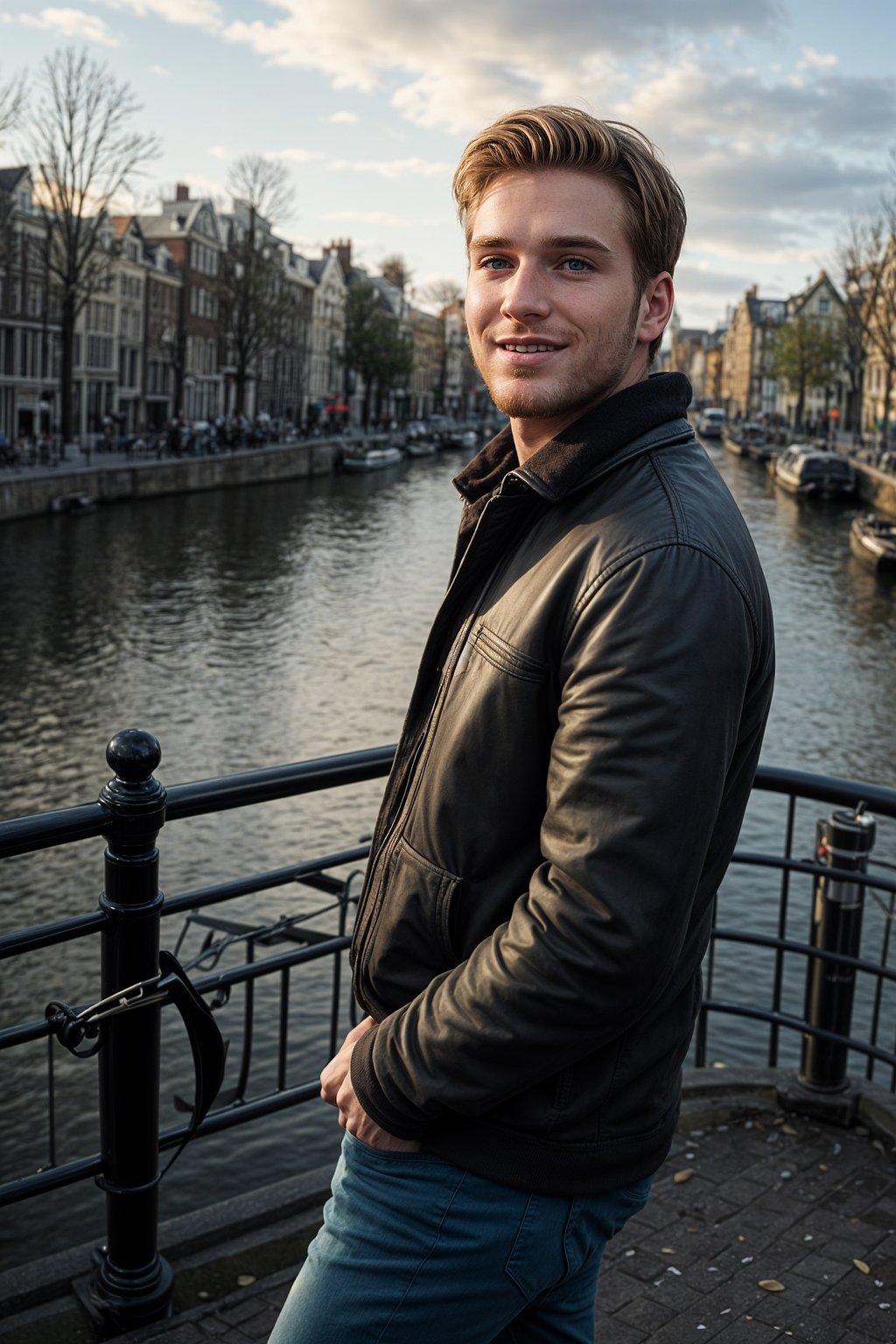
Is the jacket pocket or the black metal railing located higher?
the jacket pocket

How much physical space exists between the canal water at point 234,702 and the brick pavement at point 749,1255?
4.13 meters

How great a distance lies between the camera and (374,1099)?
5.11 ft

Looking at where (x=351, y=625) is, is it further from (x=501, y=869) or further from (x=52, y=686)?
(x=501, y=869)

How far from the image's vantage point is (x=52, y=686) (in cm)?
1781

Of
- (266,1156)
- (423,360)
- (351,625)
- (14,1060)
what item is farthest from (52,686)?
(423,360)

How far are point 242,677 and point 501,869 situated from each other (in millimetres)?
17803

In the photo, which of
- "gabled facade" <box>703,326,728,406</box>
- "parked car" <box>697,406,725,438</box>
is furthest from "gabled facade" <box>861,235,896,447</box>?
"gabled facade" <box>703,326,728,406</box>

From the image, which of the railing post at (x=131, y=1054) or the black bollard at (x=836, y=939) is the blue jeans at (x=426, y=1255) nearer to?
the railing post at (x=131, y=1054)

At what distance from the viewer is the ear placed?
1701 mm

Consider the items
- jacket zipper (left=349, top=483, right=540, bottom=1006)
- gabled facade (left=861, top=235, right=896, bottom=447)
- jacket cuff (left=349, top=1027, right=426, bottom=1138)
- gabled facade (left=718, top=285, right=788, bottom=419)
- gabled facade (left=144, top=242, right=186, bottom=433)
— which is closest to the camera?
jacket cuff (left=349, top=1027, right=426, bottom=1138)

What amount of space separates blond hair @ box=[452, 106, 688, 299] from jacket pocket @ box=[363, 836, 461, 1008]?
0.73 metres

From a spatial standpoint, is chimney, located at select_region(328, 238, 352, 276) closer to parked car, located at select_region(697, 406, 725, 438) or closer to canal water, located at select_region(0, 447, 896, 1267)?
parked car, located at select_region(697, 406, 725, 438)

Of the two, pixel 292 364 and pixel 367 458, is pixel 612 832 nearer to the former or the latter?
pixel 367 458

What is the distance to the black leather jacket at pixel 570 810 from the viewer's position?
1398mm
